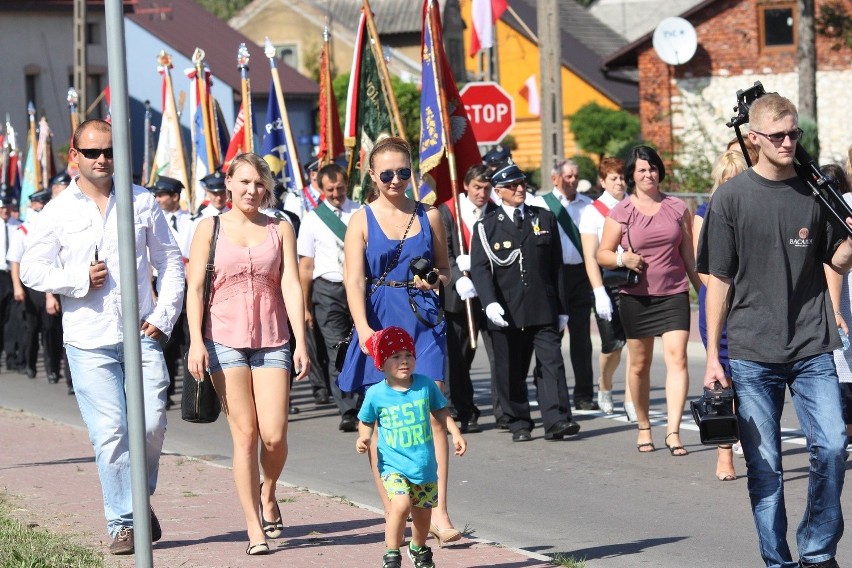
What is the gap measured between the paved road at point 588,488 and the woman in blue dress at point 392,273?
102 cm

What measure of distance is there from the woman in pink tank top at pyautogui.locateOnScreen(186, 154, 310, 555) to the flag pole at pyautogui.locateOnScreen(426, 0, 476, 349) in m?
4.22

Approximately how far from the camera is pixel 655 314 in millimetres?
10555

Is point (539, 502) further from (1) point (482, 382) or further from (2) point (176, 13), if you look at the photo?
(2) point (176, 13)

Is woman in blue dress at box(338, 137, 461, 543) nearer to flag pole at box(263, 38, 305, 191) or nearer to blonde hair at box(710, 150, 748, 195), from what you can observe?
blonde hair at box(710, 150, 748, 195)

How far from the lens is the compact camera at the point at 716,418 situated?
6270mm

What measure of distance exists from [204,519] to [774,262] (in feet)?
11.4

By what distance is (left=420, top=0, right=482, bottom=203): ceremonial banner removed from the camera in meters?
12.4

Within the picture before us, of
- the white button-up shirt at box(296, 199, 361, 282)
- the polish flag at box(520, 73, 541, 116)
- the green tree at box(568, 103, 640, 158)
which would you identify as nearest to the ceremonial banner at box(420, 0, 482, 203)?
the white button-up shirt at box(296, 199, 361, 282)

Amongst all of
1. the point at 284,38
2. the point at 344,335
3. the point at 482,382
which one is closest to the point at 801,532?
the point at 344,335

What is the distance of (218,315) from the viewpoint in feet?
24.7

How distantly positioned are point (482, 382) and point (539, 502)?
655 centimetres

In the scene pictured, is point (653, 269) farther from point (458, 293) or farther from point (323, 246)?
point (323, 246)

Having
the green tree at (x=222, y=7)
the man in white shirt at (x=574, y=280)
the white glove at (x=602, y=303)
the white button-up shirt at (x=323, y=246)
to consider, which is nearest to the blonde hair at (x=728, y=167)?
the white glove at (x=602, y=303)

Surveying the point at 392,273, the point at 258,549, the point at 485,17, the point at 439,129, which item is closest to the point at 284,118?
the point at 439,129
